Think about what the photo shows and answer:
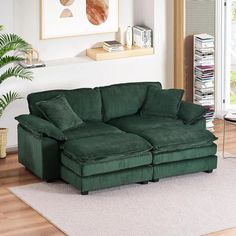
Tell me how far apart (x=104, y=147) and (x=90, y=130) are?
0.59 metres

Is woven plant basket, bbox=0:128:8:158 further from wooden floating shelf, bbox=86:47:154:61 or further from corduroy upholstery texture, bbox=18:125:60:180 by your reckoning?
wooden floating shelf, bbox=86:47:154:61

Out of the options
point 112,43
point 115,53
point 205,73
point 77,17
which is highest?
point 77,17

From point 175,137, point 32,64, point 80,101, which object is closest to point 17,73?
point 32,64

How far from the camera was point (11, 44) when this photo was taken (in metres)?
8.74

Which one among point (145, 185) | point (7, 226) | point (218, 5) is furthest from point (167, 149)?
point (218, 5)

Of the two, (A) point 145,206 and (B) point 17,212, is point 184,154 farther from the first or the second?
(B) point 17,212

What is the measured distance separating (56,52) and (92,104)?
1.22 meters

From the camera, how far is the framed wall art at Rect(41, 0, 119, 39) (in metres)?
9.48

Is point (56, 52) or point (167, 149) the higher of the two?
point (56, 52)

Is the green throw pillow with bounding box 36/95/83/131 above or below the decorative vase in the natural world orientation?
below

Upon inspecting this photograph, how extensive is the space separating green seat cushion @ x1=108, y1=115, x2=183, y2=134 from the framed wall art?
141cm

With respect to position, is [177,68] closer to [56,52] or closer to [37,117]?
[56,52]

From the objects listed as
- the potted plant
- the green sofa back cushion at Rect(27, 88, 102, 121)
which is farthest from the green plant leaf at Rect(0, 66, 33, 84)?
the green sofa back cushion at Rect(27, 88, 102, 121)

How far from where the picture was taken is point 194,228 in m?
6.98
